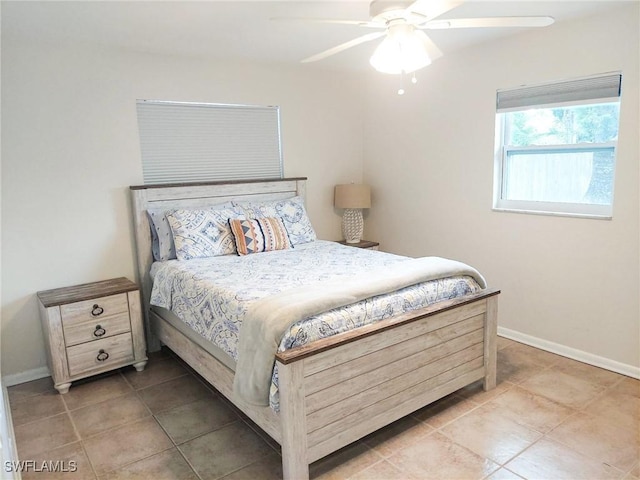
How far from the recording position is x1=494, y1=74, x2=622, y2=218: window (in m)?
2.89

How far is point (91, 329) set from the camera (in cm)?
294

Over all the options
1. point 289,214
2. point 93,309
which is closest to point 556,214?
point 289,214

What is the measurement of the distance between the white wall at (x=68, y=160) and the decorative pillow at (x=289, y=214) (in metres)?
0.90

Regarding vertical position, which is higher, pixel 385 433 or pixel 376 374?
pixel 376 374

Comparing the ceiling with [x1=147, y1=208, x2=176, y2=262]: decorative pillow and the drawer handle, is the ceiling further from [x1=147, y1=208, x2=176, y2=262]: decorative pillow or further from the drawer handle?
the drawer handle

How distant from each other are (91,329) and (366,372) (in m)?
1.89

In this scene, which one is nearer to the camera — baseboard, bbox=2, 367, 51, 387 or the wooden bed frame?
the wooden bed frame

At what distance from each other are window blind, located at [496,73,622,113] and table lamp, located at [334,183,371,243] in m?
1.41

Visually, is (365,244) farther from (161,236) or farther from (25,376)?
(25,376)

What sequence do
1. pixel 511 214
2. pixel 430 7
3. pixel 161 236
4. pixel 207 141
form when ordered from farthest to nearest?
pixel 207 141 → pixel 511 214 → pixel 161 236 → pixel 430 7

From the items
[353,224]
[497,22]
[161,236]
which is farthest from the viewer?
[353,224]

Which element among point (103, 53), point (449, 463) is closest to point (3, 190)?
point (103, 53)

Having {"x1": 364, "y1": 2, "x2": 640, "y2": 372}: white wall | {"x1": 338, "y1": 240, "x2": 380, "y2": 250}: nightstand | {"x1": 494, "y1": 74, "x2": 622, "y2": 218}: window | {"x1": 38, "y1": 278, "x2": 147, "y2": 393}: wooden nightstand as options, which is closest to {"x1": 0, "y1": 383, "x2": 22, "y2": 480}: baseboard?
{"x1": 38, "y1": 278, "x2": 147, "y2": 393}: wooden nightstand

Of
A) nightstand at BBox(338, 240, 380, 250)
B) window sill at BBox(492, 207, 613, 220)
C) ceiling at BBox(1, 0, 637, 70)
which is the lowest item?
nightstand at BBox(338, 240, 380, 250)
